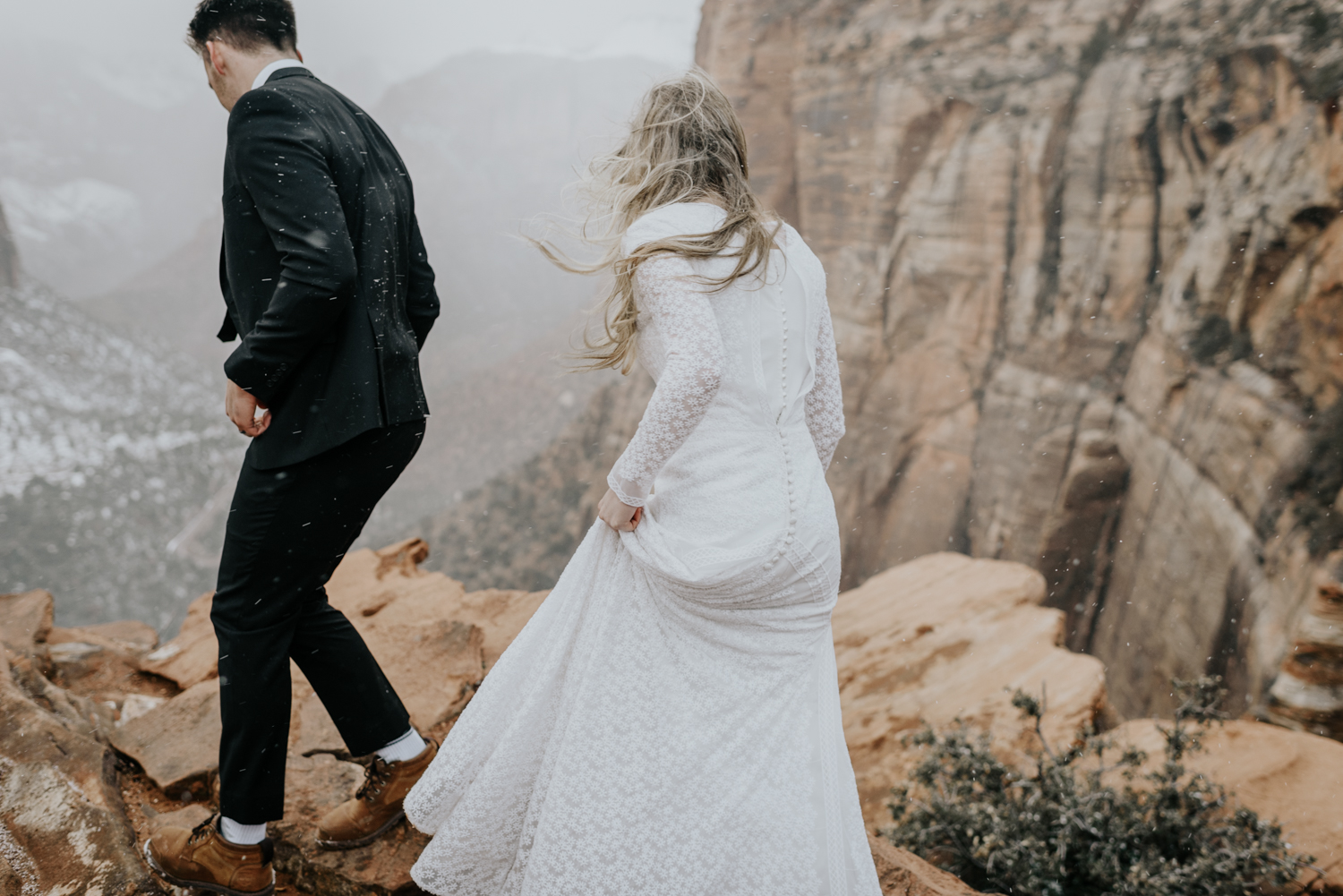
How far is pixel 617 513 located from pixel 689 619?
0.84 ft

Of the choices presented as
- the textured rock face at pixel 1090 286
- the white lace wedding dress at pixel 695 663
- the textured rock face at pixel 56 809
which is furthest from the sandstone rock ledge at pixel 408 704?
the textured rock face at pixel 1090 286

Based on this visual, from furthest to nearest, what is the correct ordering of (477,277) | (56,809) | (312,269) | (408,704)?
(477,277) < (408,704) < (56,809) < (312,269)

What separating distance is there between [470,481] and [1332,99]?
4938 centimetres

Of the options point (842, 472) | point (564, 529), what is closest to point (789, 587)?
point (842, 472)

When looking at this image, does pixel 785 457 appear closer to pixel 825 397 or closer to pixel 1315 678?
pixel 825 397

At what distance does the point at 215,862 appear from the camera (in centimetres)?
178

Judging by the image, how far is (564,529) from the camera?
989 inches

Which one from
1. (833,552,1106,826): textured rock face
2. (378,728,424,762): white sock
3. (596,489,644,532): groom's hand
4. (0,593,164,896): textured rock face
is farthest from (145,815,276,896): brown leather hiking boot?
(833,552,1106,826): textured rock face

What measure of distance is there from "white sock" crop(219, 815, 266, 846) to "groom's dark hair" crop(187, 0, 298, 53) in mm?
1750

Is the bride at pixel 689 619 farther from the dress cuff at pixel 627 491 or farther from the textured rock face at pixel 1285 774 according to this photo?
the textured rock face at pixel 1285 774

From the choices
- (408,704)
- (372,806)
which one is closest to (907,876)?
(372,806)

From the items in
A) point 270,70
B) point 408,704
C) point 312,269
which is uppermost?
point 270,70

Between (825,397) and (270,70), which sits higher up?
(270,70)

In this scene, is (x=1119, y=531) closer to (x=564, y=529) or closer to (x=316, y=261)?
(x=316, y=261)
